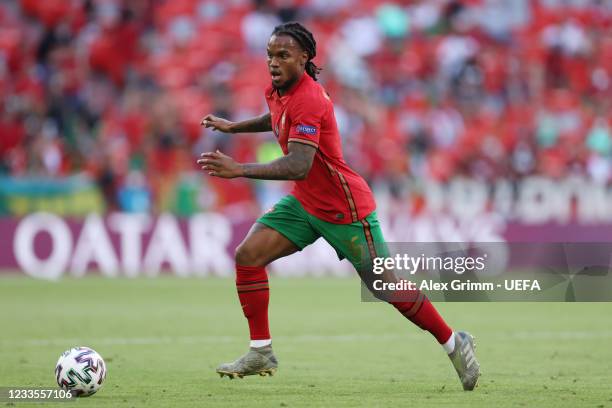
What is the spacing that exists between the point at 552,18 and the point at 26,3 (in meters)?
11.0

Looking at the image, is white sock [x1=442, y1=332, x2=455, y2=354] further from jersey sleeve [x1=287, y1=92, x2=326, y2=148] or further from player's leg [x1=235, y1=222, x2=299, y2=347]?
jersey sleeve [x1=287, y1=92, x2=326, y2=148]

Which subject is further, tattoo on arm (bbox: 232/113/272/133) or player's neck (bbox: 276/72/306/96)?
tattoo on arm (bbox: 232/113/272/133)

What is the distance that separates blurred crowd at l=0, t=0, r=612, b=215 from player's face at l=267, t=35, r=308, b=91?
38.5 ft

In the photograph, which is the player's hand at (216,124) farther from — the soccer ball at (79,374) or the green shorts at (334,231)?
the soccer ball at (79,374)

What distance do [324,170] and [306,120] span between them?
1.42ft

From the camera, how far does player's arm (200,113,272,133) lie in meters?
8.00

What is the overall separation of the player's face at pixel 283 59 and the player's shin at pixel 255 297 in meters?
1.27

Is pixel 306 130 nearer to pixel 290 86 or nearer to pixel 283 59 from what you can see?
pixel 290 86

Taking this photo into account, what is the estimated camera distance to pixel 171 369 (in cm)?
841

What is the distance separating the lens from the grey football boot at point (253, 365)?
7.51 m

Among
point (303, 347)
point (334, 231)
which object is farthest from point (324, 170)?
point (303, 347)

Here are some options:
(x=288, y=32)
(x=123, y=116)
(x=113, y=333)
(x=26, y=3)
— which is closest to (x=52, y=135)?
(x=123, y=116)

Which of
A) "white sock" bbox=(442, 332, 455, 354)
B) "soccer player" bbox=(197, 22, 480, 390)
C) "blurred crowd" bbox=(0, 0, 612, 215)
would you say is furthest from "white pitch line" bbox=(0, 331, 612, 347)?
"blurred crowd" bbox=(0, 0, 612, 215)

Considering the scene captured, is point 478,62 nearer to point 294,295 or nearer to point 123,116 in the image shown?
point 123,116
